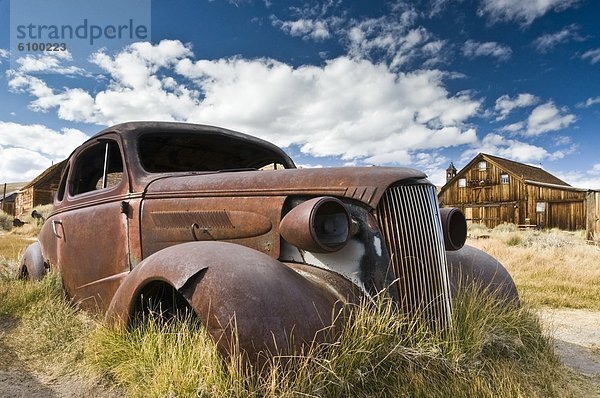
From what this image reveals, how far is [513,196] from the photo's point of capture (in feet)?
104

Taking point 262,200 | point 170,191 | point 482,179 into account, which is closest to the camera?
point 262,200

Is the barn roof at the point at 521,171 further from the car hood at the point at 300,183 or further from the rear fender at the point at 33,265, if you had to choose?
the rear fender at the point at 33,265

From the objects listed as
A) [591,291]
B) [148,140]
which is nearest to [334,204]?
[148,140]

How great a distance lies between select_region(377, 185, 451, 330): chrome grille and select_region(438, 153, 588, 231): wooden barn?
30227 mm

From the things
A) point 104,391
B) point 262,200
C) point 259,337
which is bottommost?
point 104,391

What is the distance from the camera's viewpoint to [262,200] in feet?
8.57

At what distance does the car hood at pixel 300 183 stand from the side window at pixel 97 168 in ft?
3.11

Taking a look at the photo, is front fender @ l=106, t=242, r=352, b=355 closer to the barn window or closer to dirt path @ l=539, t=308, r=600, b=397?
dirt path @ l=539, t=308, r=600, b=397

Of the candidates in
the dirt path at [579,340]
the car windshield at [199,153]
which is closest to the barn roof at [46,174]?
the car windshield at [199,153]

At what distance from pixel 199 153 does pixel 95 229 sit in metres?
1.14

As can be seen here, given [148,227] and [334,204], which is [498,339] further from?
[148,227]

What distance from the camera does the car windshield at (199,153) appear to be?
3.63 meters

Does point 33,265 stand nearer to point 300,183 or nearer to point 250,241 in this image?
point 250,241

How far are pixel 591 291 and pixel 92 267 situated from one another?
24.4 ft
